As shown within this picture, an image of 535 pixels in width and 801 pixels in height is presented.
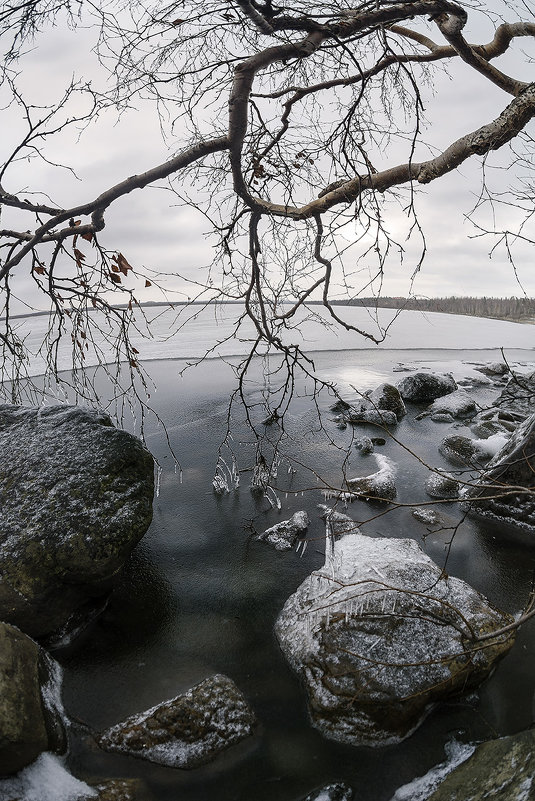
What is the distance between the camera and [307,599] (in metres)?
3.74

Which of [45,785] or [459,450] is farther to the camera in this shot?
[459,450]

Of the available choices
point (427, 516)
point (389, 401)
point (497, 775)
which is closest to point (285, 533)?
point (427, 516)

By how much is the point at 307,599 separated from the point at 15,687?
7.23ft

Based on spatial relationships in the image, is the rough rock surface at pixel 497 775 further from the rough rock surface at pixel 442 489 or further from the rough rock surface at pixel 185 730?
the rough rock surface at pixel 442 489

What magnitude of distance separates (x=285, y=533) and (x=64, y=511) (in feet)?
7.84

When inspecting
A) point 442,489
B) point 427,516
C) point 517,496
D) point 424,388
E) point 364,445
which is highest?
point 424,388

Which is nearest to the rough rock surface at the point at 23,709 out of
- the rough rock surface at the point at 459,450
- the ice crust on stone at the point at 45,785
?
the ice crust on stone at the point at 45,785

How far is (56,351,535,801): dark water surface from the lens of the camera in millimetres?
2646

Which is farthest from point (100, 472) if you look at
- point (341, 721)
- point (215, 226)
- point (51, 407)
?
point (341, 721)

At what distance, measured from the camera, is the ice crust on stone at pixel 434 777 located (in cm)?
249

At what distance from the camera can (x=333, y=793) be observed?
252cm

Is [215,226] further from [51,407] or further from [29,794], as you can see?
[29,794]

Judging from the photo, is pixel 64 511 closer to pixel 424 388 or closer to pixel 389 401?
pixel 389 401

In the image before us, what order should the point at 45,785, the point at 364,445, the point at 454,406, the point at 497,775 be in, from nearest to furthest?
the point at 497,775 → the point at 45,785 → the point at 364,445 → the point at 454,406
